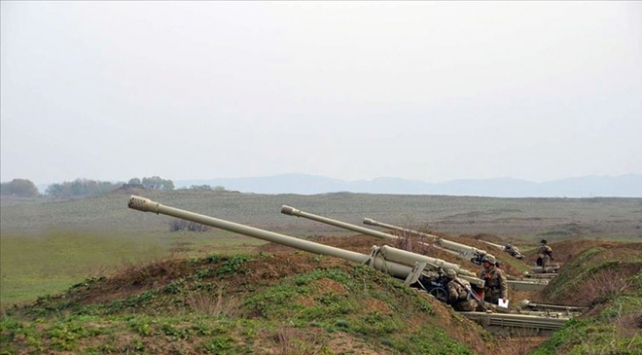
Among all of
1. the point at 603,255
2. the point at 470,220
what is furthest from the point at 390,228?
the point at 470,220

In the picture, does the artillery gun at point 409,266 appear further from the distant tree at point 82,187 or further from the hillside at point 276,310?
the distant tree at point 82,187

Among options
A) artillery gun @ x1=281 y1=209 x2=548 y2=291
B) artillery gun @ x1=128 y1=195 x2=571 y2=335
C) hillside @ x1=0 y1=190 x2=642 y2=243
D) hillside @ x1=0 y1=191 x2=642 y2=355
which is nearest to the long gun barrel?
artillery gun @ x1=128 y1=195 x2=571 y2=335

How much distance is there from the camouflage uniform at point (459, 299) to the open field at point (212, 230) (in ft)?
26.2

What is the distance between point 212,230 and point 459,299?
32.2 metres

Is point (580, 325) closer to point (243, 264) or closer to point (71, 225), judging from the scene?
point (243, 264)

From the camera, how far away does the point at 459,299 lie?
1559 centimetres

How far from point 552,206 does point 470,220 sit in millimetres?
24410

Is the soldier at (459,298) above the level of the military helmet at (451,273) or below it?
below

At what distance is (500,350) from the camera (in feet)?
44.2

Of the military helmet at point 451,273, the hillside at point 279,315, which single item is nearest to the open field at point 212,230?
the hillside at point 279,315

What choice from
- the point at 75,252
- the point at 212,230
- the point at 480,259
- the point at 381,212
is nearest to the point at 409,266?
the point at 75,252

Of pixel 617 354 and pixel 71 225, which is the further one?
pixel 71 225

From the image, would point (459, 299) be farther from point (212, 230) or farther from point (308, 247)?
point (212, 230)

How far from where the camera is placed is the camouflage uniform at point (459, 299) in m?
15.5
